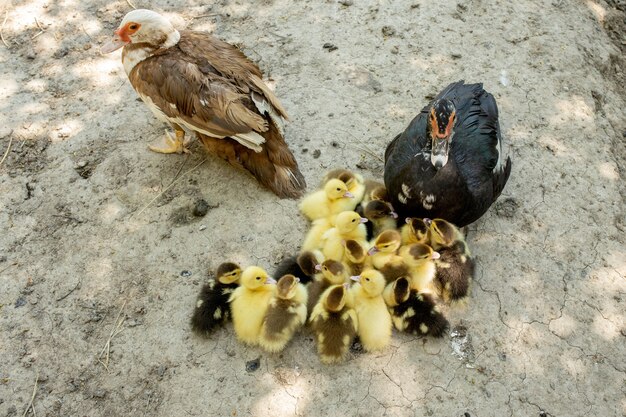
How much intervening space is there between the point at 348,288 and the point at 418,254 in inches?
19.0

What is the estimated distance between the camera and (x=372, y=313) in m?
3.10

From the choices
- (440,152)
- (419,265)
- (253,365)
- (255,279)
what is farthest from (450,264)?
(253,365)

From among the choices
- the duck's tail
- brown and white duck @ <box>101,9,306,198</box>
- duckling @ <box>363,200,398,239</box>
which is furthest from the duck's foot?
duckling @ <box>363,200,398,239</box>

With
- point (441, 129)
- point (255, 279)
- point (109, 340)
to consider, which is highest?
point (441, 129)

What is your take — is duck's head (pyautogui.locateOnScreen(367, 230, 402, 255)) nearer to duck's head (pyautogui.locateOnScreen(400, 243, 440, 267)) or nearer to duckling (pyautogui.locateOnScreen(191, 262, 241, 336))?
duck's head (pyautogui.locateOnScreen(400, 243, 440, 267))

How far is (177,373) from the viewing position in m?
3.07

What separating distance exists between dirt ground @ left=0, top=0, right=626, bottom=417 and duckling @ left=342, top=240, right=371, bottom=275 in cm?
49

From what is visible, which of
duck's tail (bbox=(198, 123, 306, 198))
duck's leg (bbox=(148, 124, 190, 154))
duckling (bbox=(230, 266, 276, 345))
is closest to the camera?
duckling (bbox=(230, 266, 276, 345))

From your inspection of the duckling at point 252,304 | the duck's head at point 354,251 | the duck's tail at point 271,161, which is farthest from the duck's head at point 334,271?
the duck's tail at point 271,161

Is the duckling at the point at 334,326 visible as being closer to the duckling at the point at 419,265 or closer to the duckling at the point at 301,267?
the duckling at the point at 301,267

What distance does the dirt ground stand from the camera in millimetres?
3027

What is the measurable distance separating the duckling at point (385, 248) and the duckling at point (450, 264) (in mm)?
234

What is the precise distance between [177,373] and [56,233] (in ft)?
4.82

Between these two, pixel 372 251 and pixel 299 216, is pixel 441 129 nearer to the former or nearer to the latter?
pixel 372 251
